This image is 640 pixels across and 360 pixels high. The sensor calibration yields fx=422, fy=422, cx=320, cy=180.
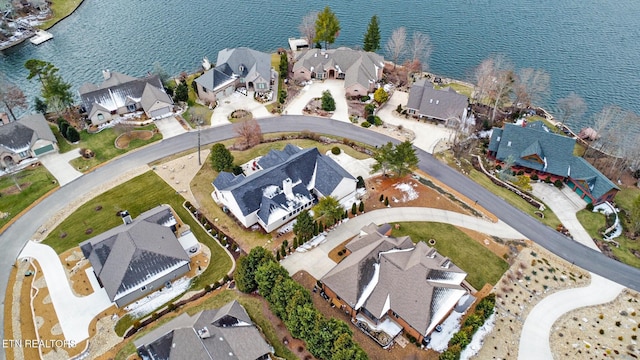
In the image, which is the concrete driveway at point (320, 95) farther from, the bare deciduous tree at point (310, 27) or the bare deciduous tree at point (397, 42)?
the bare deciduous tree at point (310, 27)

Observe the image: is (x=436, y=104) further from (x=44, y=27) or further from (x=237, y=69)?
(x=44, y=27)

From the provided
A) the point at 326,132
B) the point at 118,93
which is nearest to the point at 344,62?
the point at 326,132

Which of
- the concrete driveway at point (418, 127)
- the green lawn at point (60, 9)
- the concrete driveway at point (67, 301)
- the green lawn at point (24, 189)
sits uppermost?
the green lawn at point (60, 9)

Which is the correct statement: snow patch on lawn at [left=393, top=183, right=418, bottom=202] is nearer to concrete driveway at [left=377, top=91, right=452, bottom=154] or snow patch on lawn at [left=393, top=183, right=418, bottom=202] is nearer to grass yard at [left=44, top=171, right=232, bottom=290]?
concrete driveway at [left=377, top=91, right=452, bottom=154]

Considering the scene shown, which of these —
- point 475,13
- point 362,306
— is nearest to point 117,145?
point 362,306

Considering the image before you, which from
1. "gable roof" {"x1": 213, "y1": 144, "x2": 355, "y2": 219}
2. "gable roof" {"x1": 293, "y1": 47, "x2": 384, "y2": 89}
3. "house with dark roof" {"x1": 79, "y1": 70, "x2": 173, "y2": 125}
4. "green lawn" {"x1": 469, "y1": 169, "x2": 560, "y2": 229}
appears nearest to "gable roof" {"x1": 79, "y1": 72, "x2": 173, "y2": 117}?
"house with dark roof" {"x1": 79, "y1": 70, "x2": 173, "y2": 125}

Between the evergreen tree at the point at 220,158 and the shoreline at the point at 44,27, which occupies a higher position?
the shoreline at the point at 44,27

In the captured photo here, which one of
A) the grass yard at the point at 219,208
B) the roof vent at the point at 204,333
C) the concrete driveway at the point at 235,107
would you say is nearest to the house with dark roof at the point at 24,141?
the grass yard at the point at 219,208

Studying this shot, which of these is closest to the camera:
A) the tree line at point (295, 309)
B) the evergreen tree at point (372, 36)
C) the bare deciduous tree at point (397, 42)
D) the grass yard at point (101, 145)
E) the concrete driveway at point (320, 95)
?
the tree line at point (295, 309)
